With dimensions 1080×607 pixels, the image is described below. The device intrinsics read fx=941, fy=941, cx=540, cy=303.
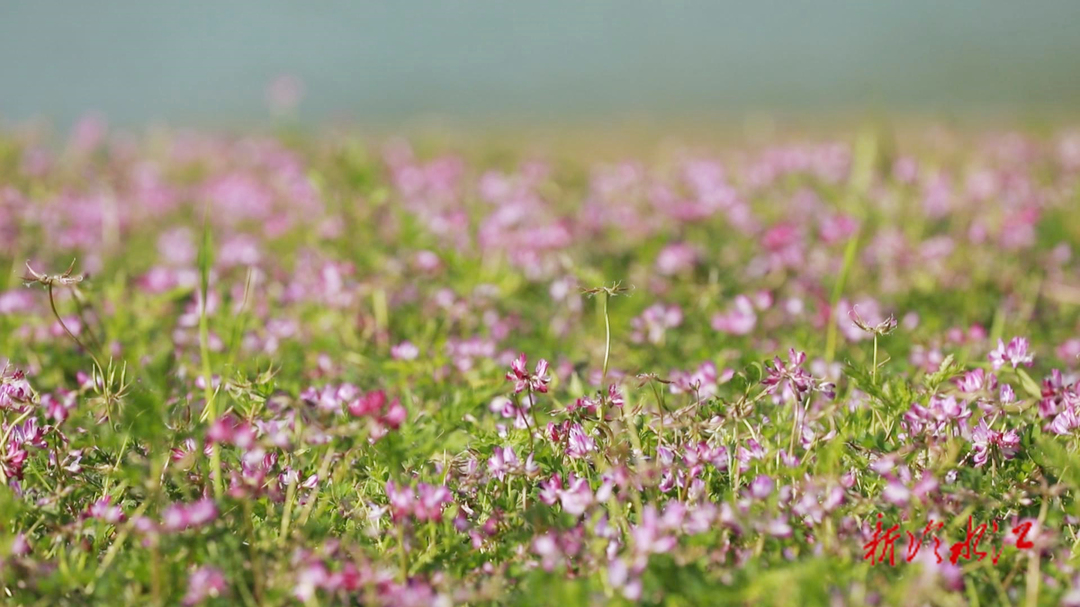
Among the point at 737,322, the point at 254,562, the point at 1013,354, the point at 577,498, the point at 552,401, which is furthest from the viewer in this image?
the point at 737,322

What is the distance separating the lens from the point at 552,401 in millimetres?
3305

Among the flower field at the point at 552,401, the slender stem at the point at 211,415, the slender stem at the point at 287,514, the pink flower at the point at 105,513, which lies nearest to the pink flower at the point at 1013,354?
the flower field at the point at 552,401

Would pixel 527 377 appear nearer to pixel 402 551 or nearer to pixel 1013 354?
pixel 402 551

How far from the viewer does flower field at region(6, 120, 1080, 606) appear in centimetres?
215

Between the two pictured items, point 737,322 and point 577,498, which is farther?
point 737,322

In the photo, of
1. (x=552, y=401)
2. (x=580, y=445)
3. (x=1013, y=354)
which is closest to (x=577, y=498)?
(x=580, y=445)

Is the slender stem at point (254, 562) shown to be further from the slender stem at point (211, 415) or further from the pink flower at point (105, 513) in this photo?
the pink flower at point (105, 513)

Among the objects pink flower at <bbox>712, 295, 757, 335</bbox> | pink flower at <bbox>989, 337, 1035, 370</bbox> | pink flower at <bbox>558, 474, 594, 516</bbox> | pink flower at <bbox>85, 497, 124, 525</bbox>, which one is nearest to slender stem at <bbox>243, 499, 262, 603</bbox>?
pink flower at <bbox>85, 497, 124, 525</bbox>

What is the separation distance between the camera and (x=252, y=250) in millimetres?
5164

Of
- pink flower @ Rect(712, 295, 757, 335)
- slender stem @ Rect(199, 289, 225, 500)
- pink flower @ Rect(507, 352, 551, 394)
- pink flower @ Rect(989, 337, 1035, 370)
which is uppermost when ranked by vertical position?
pink flower @ Rect(989, 337, 1035, 370)

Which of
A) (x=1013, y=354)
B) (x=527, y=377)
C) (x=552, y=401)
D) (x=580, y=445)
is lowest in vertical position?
(x=552, y=401)

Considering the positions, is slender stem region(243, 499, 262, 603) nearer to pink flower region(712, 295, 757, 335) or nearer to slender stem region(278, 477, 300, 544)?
slender stem region(278, 477, 300, 544)

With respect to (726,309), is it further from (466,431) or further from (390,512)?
(390,512)

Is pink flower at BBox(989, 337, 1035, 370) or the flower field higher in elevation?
pink flower at BBox(989, 337, 1035, 370)
